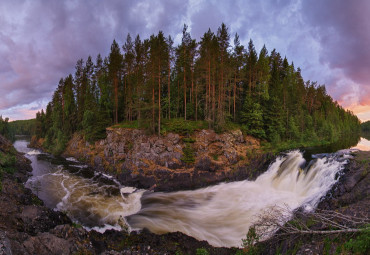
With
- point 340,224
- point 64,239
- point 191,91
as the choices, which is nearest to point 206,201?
point 340,224

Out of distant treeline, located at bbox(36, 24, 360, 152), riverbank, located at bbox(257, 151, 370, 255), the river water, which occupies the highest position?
distant treeline, located at bbox(36, 24, 360, 152)

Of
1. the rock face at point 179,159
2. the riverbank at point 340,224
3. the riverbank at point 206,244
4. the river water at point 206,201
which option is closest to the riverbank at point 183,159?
the rock face at point 179,159

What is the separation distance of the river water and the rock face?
4.45 feet

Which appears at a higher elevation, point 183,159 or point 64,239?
point 183,159

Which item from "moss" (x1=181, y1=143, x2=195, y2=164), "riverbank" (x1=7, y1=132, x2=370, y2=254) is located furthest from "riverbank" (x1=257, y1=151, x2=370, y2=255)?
"moss" (x1=181, y1=143, x2=195, y2=164)

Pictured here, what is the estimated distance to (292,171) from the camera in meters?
16.5

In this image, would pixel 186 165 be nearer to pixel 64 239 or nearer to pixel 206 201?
pixel 206 201

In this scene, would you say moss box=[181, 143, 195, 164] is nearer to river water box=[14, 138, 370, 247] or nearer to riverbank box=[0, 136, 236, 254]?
river water box=[14, 138, 370, 247]

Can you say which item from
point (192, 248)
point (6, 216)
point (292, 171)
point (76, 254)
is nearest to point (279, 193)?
point (292, 171)

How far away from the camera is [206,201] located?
1536 cm

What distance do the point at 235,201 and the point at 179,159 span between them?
762 centimetres

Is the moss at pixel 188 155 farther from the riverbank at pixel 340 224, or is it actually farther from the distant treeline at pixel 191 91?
the riverbank at pixel 340 224

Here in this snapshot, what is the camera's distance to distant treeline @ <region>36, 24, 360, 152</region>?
2264cm

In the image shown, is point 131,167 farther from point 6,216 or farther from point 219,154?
point 6,216
